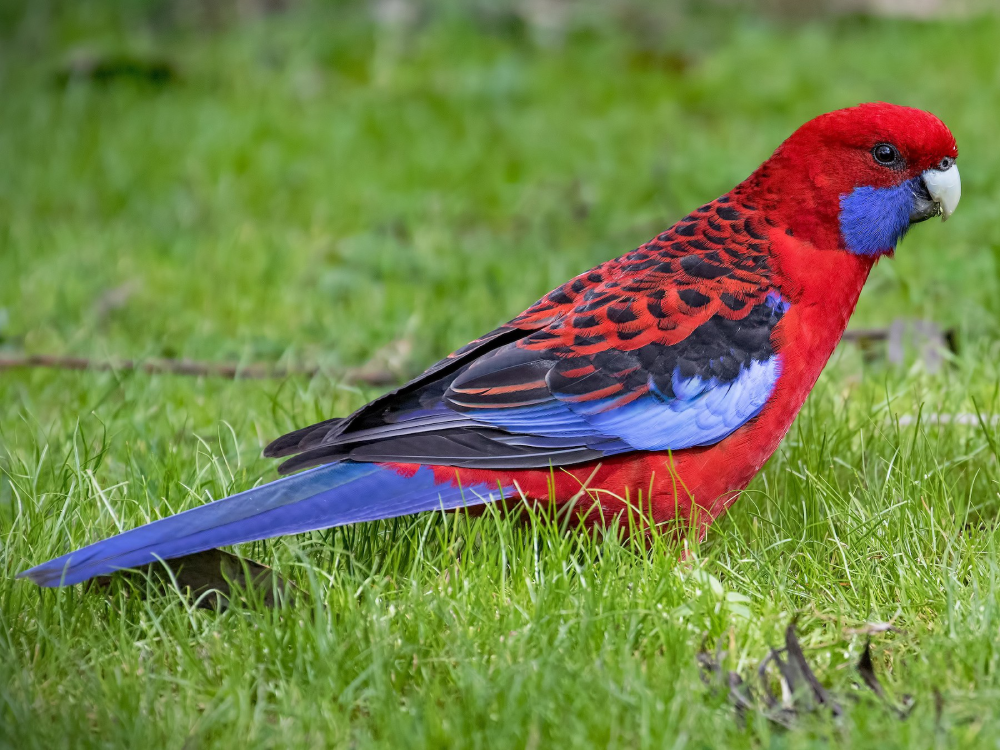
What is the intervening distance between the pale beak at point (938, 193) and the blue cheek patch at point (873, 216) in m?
0.04

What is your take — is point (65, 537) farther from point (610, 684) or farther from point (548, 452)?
Result: point (610, 684)

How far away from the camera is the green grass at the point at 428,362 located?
7.20ft

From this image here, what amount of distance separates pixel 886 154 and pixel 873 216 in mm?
172

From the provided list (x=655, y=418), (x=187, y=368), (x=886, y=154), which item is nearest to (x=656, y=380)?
(x=655, y=418)

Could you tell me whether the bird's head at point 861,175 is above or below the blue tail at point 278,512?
above

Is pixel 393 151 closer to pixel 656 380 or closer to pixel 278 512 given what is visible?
pixel 656 380

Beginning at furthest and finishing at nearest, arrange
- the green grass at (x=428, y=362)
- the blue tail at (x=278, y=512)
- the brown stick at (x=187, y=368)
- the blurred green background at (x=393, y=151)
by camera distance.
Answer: the blurred green background at (x=393, y=151)
the brown stick at (x=187, y=368)
the blue tail at (x=278, y=512)
the green grass at (x=428, y=362)

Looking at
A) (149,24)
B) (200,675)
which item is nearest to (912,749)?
(200,675)

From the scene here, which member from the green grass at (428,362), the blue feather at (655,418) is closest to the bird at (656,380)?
the blue feather at (655,418)

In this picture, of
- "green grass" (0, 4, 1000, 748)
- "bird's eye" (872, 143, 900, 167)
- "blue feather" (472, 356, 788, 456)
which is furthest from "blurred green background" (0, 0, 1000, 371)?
"blue feather" (472, 356, 788, 456)

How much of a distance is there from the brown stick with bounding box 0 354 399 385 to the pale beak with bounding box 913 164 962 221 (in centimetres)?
192

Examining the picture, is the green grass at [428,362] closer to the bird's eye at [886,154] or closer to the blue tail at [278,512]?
the blue tail at [278,512]

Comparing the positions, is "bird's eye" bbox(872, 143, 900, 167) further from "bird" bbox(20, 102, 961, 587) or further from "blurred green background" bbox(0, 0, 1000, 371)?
"blurred green background" bbox(0, 0, 1000, 371)

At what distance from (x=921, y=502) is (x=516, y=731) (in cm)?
134
